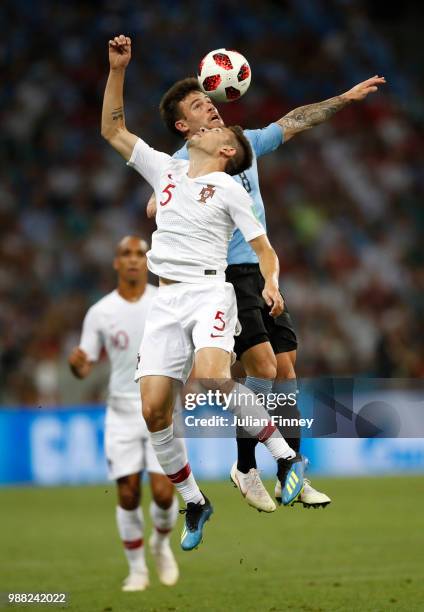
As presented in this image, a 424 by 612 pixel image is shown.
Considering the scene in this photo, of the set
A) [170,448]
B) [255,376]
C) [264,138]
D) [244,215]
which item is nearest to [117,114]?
[264,138]

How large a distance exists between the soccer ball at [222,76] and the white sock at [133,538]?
4150mm

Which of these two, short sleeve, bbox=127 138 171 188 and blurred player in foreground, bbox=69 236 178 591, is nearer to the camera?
short sleeve, bbox=127 138 171 188

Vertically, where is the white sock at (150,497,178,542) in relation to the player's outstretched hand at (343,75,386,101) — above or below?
below

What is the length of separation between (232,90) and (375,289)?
12.5 meters

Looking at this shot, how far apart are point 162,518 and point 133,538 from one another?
30 cm

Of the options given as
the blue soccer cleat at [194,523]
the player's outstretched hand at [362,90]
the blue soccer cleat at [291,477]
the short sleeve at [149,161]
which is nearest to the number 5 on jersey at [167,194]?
the short sleeve at [149,161]

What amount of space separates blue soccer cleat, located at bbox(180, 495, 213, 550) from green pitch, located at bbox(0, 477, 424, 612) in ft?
3.86

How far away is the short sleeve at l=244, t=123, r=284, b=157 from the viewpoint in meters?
7.95

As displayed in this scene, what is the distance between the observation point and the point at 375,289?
19984mm

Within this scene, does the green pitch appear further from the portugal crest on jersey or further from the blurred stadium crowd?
the portugal crest on jersey

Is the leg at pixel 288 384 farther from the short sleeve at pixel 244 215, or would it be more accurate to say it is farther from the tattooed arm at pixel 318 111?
the tattooed arm at pixel 318 111

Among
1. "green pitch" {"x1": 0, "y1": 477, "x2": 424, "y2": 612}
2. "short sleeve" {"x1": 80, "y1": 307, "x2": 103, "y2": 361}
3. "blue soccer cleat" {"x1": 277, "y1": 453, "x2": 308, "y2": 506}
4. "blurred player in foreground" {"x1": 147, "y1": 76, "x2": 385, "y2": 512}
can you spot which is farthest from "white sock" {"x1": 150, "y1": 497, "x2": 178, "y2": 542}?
"blue soccer cleat" {"x1": 277, "y1": 453, "x2": 308, "y2": 506}

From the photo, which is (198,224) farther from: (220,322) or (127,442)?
(127,442)

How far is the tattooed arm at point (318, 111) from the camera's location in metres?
8.16
